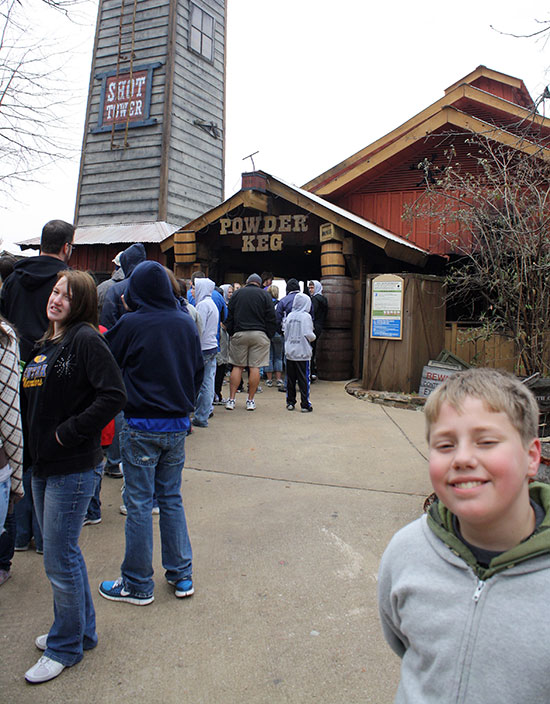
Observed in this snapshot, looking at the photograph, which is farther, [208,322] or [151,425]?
[208,322]

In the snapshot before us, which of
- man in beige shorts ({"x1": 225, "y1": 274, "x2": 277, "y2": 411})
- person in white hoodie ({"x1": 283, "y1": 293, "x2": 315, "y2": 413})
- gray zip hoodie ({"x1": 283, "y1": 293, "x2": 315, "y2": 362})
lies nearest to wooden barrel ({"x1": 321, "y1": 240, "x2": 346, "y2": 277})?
person in white hoodie ({"x1": 283, "y1": 293, "x2": 315, "y2": 413})

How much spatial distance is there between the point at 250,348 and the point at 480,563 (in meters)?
6.58

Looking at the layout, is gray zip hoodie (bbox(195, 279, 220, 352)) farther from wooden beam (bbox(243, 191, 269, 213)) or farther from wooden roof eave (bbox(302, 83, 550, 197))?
wooden roof eave (bbox(302, 83, 550, 197))

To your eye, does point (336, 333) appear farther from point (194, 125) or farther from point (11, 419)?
point (194, 125)

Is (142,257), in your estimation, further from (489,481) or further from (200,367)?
(489,481)

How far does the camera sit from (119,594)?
118 inches

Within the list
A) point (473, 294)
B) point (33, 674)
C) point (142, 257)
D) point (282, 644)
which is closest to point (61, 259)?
point (142, 257)

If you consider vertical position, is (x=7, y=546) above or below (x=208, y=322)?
below

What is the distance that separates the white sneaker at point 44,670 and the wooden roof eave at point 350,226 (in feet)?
26.6

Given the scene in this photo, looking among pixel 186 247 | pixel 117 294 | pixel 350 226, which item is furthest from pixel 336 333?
pixel 117 294

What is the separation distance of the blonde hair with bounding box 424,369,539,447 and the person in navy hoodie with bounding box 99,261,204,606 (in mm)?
1920

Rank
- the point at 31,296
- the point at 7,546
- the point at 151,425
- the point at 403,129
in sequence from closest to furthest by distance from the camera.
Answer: the point at 151,425, the point at 7,546, the point at 31,296, the point at 403,129

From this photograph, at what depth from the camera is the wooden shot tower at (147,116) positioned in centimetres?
1440

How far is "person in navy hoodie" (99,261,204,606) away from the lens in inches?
115
